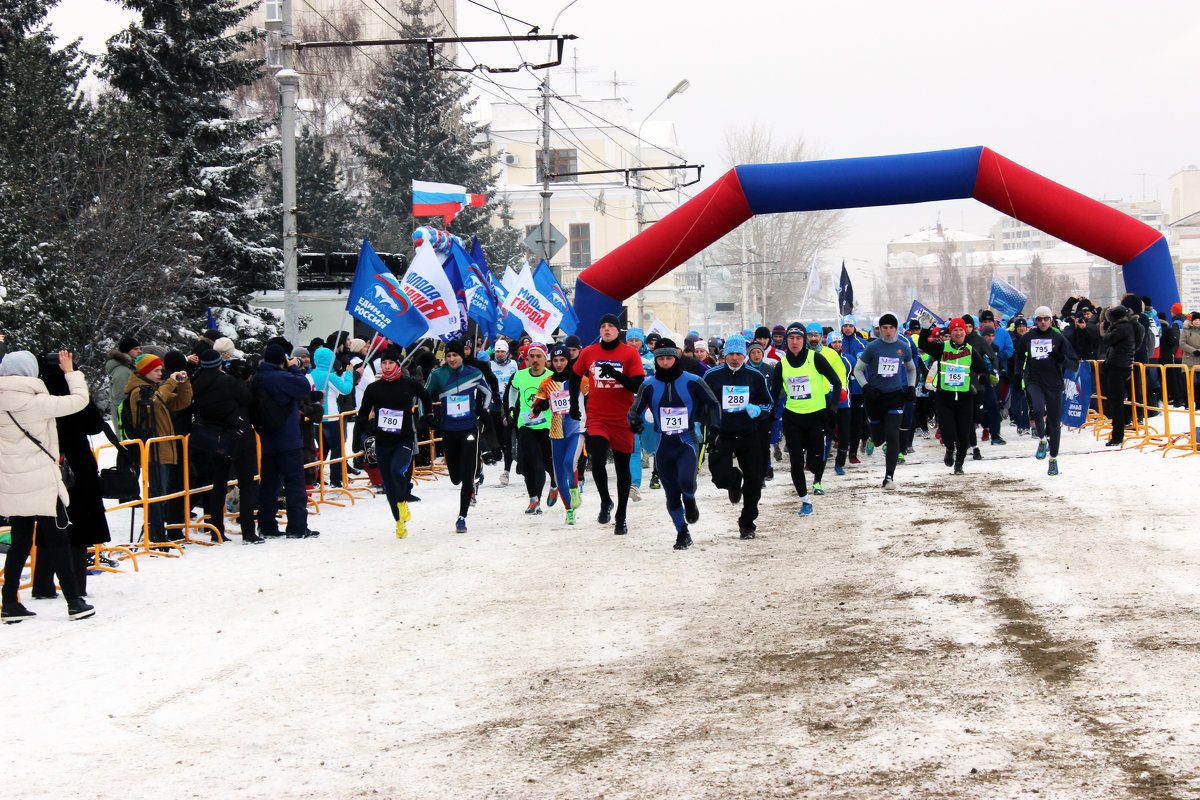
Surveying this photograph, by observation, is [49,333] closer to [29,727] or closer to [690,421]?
[690,421]

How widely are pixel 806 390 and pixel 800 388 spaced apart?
0.23ft

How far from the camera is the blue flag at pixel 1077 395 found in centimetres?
1742

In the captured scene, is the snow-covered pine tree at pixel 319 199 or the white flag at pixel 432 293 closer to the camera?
the white flag at pixel 432 293

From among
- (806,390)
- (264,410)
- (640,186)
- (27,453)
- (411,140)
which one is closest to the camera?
(27,453)

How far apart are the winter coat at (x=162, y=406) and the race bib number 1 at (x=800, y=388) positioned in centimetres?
586

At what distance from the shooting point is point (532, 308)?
60.1ft

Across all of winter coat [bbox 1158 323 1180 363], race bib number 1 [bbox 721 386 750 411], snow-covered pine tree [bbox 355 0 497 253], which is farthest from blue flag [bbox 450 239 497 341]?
snow-covered pine tree [bbox 355 0 497 253]

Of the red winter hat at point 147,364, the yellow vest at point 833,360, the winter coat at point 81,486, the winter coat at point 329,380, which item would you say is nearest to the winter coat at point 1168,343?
the yellow vest at point 833,360

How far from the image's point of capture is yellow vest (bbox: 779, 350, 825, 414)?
40.4ft

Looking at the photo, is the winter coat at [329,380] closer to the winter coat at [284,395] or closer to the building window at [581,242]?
the winter coat at [284,395]

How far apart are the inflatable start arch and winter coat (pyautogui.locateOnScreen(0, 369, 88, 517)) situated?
40.6 ft

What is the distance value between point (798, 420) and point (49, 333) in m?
12.3

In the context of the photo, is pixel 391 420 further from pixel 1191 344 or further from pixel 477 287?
pixel 1191 344

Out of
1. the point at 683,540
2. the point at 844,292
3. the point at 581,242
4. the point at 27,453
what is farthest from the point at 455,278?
the point at 581,242
